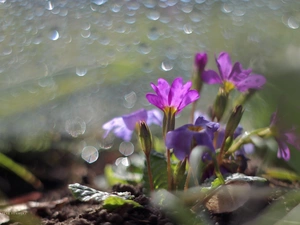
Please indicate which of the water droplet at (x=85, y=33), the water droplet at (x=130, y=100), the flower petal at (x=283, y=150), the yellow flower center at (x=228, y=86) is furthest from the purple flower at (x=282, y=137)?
the water droplet at (x=130, y=100)

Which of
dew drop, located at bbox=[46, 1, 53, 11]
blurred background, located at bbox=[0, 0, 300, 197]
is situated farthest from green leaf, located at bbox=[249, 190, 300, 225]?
dew drop, located at bbox=[46, 1, 53, 11]

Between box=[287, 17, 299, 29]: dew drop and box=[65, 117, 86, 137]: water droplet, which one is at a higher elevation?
box=[287, 17, 299, 29]: dew drop

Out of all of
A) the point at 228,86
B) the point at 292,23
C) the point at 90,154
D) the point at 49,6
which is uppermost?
the point at 49,6

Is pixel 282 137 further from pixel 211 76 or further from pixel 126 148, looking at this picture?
pixel 126 148

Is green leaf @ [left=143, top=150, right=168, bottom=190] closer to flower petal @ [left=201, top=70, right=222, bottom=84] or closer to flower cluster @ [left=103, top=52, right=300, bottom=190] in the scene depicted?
flower cluster @ [left=103, top=52, right=300, bottom=190]

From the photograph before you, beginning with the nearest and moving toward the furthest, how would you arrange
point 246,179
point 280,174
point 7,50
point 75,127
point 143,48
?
1. point 246,179
2. point 280,174
3. point 7,50
4. point 143,48
5. point 75,127

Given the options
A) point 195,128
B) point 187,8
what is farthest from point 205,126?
point 187,8

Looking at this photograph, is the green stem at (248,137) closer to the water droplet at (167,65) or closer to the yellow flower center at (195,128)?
the yellow flower center at (195,128)
